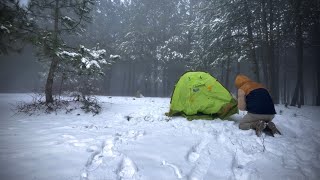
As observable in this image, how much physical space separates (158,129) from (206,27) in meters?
17.1

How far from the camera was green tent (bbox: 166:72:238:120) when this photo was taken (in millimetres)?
8461

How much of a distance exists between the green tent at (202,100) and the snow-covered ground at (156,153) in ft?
4.12

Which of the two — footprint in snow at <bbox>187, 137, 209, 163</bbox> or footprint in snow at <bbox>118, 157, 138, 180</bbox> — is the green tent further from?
footprint in snow at <bbox>118, 157, 138, 180</bbox>

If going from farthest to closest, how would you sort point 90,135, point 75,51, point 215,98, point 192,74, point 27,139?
point 75,51
point 192,74
point 215,98
point 90,135
point 27,139

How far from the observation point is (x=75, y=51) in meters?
11.4

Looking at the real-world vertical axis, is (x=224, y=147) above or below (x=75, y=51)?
below

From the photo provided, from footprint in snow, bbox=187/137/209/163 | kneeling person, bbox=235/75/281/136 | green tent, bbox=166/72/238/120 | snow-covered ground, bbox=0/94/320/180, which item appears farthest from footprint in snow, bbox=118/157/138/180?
green tent, bbox=166/72/238/120

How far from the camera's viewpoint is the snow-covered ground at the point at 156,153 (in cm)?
390

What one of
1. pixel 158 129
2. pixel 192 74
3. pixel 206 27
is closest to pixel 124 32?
pixel 206 27

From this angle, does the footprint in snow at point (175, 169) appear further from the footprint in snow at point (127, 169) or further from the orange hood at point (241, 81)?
the orange hood at point (241, 81)

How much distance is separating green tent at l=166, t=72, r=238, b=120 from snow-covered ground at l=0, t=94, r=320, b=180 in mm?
1255

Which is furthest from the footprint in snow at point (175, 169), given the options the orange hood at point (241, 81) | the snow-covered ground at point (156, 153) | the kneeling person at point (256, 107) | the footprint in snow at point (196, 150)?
the orange hood at point (241, 81)

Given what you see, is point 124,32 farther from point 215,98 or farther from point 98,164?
point 98,164

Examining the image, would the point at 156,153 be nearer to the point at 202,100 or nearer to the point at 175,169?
the point at 175,169
